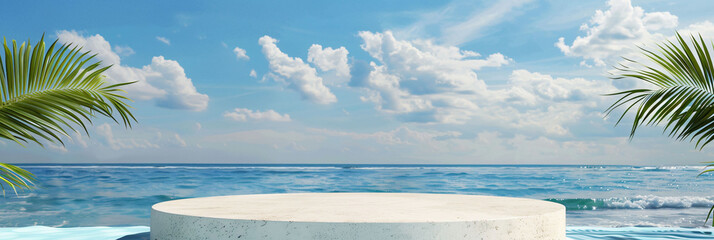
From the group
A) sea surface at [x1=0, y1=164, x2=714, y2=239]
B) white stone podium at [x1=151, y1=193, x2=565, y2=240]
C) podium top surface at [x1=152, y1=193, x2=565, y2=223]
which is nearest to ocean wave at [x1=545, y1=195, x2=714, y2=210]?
sea surface at [x1=0, y1=164, x2=714, y2=239]

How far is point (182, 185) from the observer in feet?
82.1

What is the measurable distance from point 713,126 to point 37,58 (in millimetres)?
5331

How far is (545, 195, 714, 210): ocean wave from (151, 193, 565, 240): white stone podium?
14414mm

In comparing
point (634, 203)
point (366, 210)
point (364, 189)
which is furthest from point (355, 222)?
point (364, 189)

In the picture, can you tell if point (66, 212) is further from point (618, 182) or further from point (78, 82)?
point (618, 182)

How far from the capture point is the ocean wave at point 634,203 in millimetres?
17938

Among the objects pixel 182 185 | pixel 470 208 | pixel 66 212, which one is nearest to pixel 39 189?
pixel 182 185

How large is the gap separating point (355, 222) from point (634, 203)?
1759cm

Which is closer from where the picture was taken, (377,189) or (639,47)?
(639,47)

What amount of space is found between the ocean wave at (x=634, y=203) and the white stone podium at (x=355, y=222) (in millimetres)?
14414

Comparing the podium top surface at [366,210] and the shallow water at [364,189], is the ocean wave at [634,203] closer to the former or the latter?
the shallow water at [364,189]

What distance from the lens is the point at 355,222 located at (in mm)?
3740

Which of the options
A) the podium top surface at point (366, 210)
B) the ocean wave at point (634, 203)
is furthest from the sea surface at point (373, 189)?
the podium top surface at point (366, 210)

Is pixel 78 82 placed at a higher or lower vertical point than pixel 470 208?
higher
